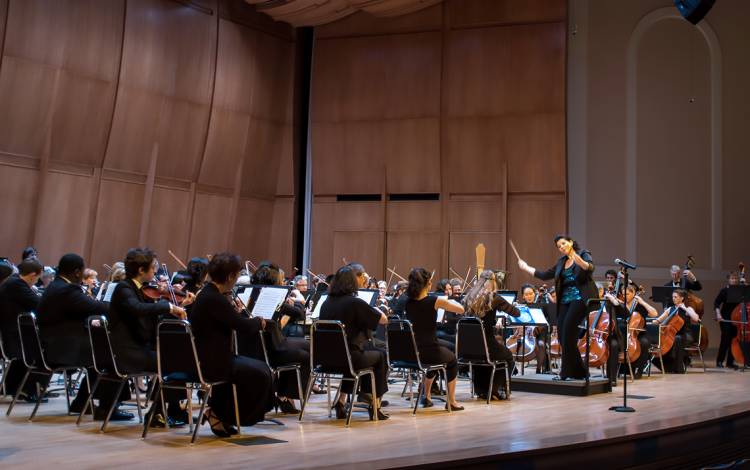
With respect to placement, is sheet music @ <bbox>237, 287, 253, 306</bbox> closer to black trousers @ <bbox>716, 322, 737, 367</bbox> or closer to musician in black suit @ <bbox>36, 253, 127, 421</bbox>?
musician in black suit @ <bbox>36, 253, 127, 421</bbox>

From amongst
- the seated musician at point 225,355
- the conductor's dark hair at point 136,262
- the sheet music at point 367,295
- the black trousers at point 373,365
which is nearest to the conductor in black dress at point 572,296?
the sheet music at point 367,295

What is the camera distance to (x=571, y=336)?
25.9 feet

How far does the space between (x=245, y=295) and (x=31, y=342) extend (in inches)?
66.5

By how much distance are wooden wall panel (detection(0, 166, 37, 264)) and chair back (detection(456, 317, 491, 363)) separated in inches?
281

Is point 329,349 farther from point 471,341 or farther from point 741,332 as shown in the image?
point 741,332

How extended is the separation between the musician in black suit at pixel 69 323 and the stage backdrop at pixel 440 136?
9.00 meters

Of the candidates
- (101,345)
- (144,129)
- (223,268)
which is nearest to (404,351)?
(223,268)

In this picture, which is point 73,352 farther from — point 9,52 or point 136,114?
point 136,114

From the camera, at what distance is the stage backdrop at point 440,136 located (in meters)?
13.9

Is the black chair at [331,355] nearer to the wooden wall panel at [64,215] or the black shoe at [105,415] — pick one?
the black shoe at [105,415]

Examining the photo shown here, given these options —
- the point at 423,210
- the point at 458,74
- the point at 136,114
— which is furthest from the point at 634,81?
the point at 136,114

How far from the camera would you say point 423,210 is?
14.6 m

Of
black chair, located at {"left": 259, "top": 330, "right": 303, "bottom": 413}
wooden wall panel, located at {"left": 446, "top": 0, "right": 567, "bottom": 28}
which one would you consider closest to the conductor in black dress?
black chair, located at {"left": 259, "top": 330, "right": 303, "bottom": 413}

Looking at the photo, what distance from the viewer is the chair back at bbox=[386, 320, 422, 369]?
A: 257 inches
